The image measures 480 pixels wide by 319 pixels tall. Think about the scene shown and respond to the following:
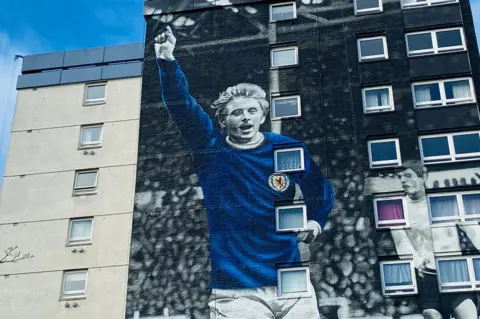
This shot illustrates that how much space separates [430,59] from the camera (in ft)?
116

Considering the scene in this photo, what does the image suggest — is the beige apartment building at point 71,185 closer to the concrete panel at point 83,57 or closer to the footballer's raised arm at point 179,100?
the concrete panel at point 83,57

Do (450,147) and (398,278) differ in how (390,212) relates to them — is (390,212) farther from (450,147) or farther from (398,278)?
(450,147)

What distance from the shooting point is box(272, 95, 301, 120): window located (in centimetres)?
3544

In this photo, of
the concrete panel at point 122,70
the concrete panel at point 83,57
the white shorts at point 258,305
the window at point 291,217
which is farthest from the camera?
the concrete panel at point 83,57

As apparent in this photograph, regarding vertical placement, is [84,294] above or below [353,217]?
below

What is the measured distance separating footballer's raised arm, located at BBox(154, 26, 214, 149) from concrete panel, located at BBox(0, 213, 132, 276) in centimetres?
497

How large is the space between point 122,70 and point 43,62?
4.85m

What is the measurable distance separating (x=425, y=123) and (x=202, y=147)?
1045cm

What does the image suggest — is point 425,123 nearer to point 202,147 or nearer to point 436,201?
point 436,201

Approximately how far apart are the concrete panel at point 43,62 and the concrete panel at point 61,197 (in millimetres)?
7098

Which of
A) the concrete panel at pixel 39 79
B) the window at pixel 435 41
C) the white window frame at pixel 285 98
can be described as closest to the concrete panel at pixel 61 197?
the concrete panel at pixel 39 79

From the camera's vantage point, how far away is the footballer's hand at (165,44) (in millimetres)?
38688

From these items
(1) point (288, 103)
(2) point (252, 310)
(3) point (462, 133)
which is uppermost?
(1) point (288, 103)

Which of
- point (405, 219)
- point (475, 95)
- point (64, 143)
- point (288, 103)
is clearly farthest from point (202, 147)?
point (475, 95)
